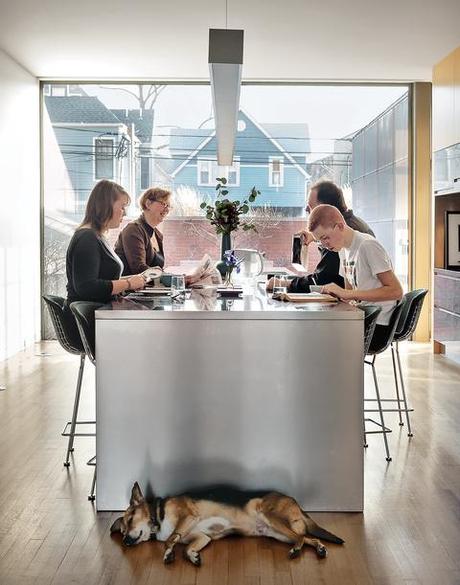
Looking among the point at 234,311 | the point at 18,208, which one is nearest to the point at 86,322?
the point at 234,311

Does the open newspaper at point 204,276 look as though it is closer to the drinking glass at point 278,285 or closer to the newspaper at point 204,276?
the newspaper at point 204,276

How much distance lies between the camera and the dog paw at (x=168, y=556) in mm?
3273

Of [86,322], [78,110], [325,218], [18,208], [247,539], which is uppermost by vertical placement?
[78,110]

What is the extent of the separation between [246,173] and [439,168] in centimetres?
223

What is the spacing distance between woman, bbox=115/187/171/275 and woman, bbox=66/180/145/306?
115 cm

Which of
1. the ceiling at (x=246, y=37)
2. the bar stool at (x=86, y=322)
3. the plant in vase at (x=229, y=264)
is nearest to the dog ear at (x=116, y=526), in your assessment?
the bar stool at (x=86, y=322)

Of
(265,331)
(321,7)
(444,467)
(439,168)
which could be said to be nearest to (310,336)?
(265,331)

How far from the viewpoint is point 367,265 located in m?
4.48

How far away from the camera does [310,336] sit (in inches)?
148

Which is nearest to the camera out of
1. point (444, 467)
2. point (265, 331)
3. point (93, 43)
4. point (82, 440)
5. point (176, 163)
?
point (265, 331)

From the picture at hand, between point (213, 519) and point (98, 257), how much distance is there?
1.60 meters

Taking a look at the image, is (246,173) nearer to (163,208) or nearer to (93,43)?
(93,43)

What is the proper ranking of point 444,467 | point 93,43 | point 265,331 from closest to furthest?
point 265,331, point 444,467, point 93,43

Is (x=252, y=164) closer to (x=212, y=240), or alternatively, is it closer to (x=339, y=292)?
(x=212, y=240)
